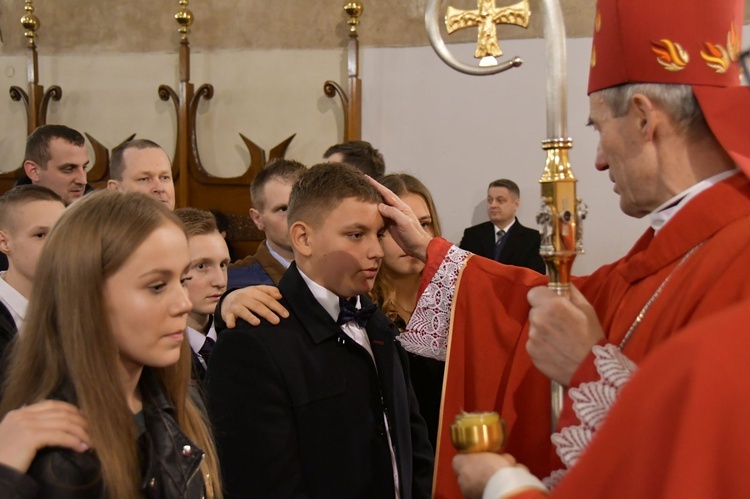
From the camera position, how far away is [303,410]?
2314 mm

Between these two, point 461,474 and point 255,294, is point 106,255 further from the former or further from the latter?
point 461,474

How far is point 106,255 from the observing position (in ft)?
5.92

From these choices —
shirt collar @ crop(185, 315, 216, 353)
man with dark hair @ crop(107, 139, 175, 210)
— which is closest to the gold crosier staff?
shirt collar @ crop(185, 315, 216, 353)

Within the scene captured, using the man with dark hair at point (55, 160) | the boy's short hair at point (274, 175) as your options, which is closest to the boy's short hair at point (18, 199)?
the boy's short hair at point (274, 175)

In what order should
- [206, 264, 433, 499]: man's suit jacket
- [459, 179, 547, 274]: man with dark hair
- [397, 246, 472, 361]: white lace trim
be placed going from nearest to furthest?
[206, 264, 433, 499]: man's suit jacket, [397, 246, 472, 361]: white lace trim, [459, 179, 547, 274]: man with dark hair

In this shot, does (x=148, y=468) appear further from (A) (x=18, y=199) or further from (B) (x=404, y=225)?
(A) (x=18, y=199)

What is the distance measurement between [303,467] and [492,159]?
18.4 ft

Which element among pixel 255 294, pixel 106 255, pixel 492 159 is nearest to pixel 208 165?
pixel 492 159

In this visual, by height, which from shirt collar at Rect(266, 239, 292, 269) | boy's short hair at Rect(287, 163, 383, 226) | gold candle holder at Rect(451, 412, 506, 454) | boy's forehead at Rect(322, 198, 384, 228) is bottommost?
gold candle holder at Rect(451, 412, 506, 454)

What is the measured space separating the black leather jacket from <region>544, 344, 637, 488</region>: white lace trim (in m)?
0.78

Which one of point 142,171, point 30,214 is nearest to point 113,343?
point 30,214

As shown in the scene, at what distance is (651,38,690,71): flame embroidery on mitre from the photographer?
1786 millimetres

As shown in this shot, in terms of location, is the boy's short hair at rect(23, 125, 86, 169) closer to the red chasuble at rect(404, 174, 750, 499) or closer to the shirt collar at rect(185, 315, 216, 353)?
the shirt collar at rect(185, 315, 216, 353)

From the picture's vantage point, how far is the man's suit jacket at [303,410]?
226cm
